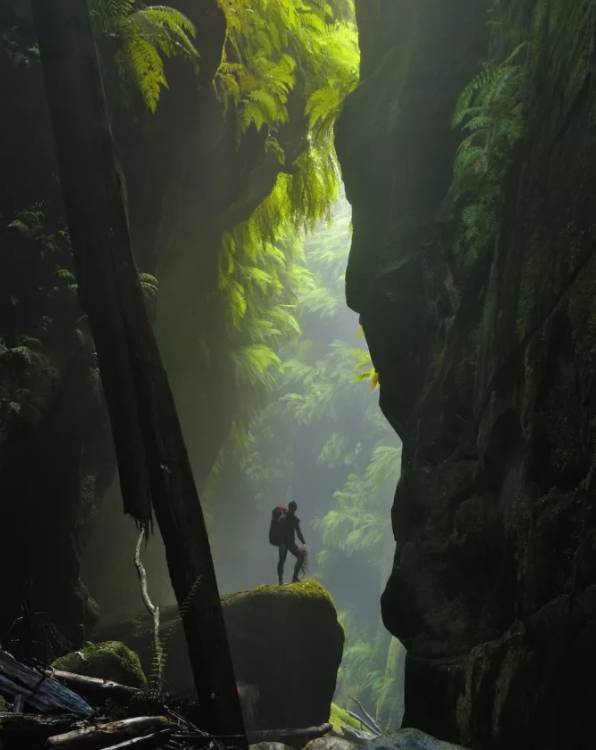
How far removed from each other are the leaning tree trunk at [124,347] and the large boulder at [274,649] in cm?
522

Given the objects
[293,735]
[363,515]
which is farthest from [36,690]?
[363,515]

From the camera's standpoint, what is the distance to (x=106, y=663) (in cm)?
680

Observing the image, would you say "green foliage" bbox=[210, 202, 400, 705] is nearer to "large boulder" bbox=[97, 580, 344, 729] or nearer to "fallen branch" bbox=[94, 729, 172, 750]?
A: "large boulder" bbox=[97, 580, 344, 729]

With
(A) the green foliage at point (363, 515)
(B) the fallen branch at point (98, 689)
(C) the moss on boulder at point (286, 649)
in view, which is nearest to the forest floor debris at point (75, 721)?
(B) the fallen branch at point (98, 689)

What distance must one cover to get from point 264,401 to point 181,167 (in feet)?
26.3

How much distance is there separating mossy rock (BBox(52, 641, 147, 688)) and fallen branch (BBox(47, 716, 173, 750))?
3.43 m

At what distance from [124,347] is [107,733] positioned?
8.32ft

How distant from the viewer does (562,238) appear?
14.7 feet

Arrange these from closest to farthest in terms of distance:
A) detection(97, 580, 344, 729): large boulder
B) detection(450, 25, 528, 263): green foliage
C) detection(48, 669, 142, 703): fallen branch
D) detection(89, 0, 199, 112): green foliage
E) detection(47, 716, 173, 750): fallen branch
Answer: detection(47, 716, 173, 750): fallen branch → detection(48, 669, 142, 703): fallen branch → detection(450, 25, 528, 263): green foliage → detection(89, 0, 199, 112): green foliage → detection(97, 580, 344, 729): large boulder

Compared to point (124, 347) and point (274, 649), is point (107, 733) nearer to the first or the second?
point (124, 347)

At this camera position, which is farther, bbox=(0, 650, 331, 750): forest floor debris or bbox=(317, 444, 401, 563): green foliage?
bbox=(317, 444, 401, 563): green foliage

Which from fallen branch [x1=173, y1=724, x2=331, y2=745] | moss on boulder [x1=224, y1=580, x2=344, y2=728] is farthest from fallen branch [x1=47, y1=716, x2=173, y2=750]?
moss on boulder [x1=224, y1=580, x2=344, y2=728]

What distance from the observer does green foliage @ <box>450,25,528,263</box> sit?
5855 millimetres

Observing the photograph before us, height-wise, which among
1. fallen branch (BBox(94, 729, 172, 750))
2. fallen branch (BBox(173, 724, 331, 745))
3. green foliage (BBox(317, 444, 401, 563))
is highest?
green foliage (BBox(317, 444, 401, 563))
